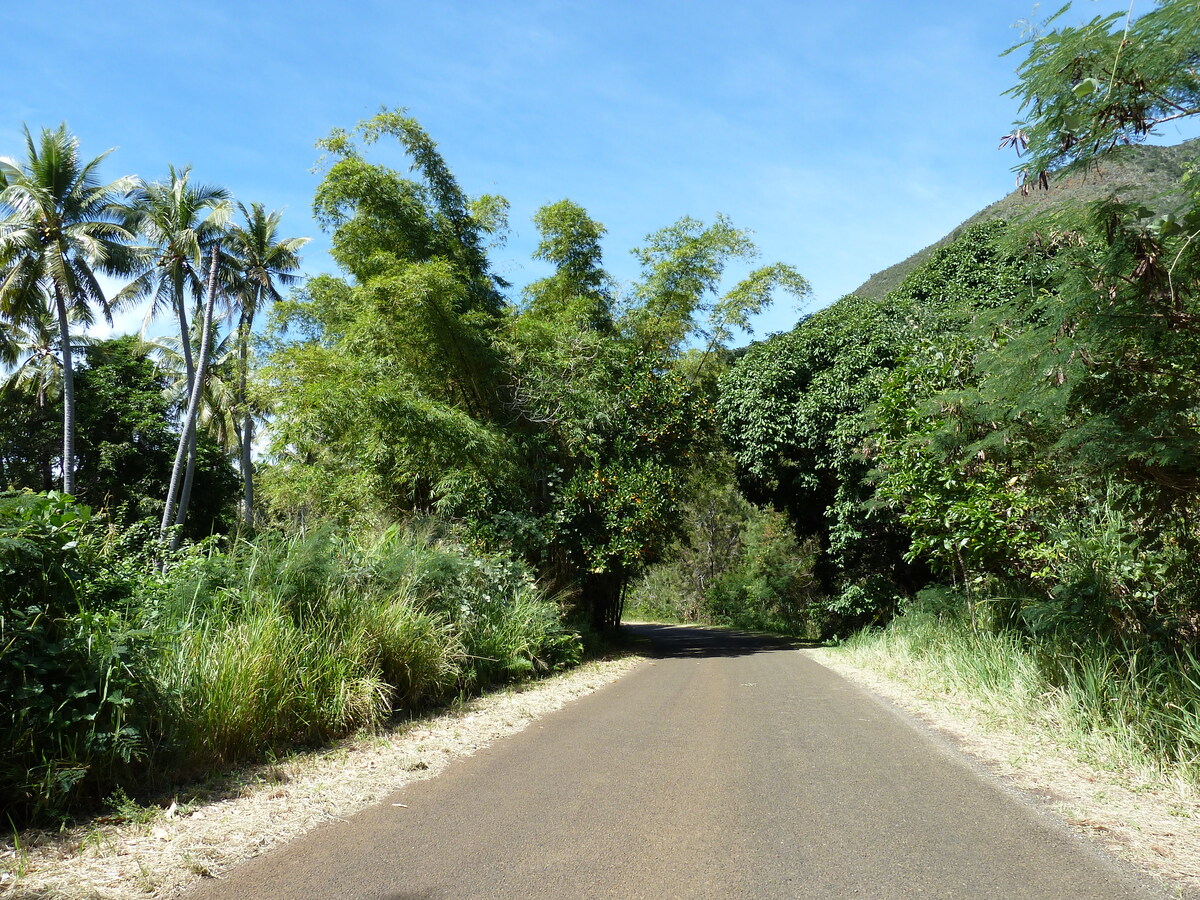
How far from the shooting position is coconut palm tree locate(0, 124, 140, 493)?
2056cm

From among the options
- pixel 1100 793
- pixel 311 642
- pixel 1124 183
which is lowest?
pixel 1100 793

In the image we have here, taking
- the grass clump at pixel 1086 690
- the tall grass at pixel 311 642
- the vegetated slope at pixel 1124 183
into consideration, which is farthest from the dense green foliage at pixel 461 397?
the vegetated slope at pixel 1124 183

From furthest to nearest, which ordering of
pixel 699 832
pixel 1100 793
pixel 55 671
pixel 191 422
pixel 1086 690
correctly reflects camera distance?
pixel 191 422, pixel 1086 690, pixel 1100 793, pixel 55 671, pixel 699 832

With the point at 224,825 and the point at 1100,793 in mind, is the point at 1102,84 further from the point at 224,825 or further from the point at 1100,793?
the point at 224,825

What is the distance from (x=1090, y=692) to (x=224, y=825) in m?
6.47

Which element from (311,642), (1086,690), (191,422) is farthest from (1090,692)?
(191,422)

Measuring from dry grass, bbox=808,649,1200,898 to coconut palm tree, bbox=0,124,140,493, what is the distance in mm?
21582

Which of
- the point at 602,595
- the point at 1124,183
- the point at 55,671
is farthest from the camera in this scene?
the point at 602,595

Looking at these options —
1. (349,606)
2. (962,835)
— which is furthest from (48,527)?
(962,835)

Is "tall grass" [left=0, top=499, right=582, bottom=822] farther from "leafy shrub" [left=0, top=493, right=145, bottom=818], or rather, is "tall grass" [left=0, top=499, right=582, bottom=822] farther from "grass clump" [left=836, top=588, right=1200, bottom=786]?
"grass clump" [left=836, top=588, right=1200, bottom=786]

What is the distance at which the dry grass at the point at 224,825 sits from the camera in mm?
3564

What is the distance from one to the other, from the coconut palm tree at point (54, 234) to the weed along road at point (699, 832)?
19.5 metres

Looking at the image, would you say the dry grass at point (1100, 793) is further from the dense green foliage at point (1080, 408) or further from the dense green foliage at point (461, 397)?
the dense green foliage at point (461, 397)

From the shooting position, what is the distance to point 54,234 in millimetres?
21000
